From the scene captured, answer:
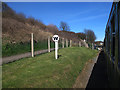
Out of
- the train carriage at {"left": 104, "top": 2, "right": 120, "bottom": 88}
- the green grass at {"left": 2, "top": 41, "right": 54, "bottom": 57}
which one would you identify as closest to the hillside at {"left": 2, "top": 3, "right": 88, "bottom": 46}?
the green grass at {"left": 2, "top": 41, "right": 54, "bottom": 57}

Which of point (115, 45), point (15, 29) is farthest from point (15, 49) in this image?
point (115, 45)

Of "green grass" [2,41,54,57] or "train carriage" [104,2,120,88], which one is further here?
"green grass" [2,41,54,57]

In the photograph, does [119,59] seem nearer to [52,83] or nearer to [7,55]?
[52,83]

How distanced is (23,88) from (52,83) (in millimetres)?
1012

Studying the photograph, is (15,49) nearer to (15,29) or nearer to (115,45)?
(15,29)

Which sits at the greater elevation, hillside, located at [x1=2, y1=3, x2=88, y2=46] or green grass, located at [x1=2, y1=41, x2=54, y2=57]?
hillside, located at [x1=2, y1=3, x2=88, y2=46]

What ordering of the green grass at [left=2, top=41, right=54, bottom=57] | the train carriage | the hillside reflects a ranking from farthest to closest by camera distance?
the hillside
the green grass at [left=2, top=41, right=54, bottom=57]
the train carriage

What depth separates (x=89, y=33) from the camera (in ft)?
176

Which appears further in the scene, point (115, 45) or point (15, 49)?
point (15, 49)

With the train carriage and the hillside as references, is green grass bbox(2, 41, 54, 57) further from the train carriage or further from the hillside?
the train carriage

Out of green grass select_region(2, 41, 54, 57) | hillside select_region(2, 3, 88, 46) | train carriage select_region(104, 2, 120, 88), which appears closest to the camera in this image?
train carriage select_region(104, 2, 120, 88)

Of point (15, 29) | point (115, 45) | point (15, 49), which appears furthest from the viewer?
point (15, 29)

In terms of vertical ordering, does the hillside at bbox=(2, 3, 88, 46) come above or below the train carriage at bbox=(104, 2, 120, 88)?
above

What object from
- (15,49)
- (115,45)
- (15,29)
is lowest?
(15,49)
